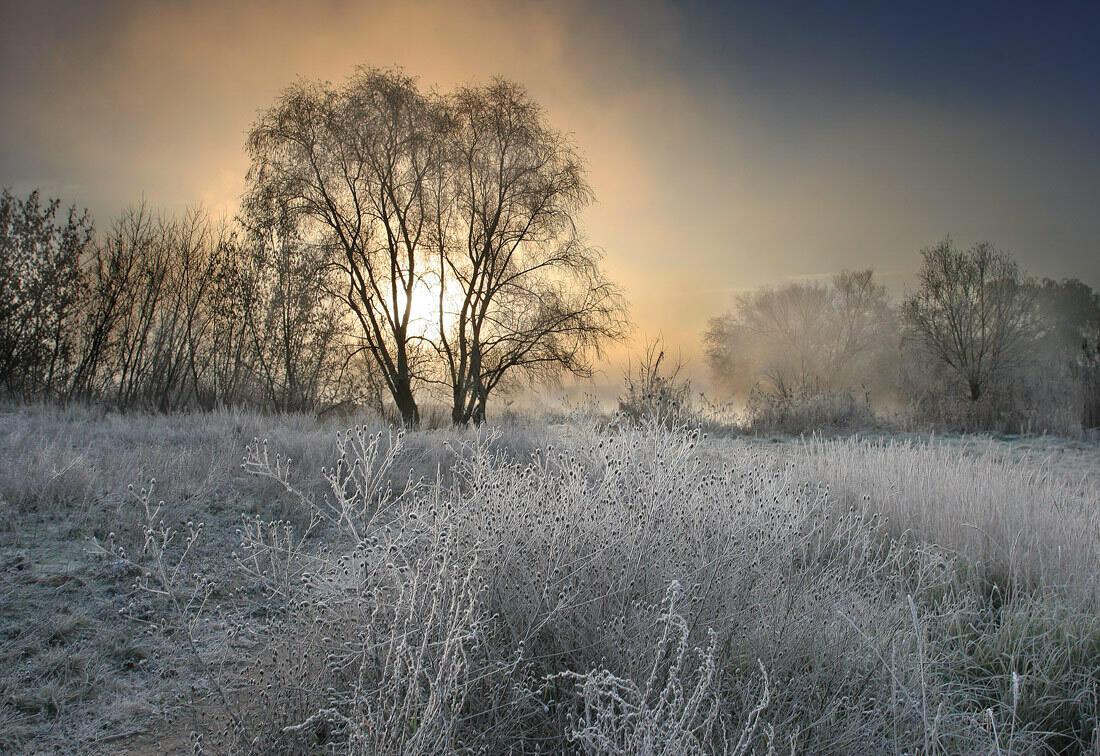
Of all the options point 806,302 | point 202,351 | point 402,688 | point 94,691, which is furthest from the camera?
point 806,302

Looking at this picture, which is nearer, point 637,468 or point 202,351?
point 637,468

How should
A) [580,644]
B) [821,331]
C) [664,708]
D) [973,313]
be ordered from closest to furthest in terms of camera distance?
1. [664,708]
2. [580,644]
3. [973,313]
4. [821,331]

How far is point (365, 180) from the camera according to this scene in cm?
1767

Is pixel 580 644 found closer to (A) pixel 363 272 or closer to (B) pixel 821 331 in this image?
(A) pixel 363 272

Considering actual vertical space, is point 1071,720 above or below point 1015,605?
below

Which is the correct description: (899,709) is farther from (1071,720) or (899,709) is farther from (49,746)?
(49,746)

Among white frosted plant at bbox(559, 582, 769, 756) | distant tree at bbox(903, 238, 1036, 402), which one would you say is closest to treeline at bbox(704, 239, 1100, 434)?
distant tree at bbox(903, 238, 1036, 402)

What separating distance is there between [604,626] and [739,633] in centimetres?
77

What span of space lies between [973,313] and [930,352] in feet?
6.22

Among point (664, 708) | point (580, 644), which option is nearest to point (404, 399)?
point (580, 644)

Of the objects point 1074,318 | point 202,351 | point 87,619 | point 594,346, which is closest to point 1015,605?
point 87,619

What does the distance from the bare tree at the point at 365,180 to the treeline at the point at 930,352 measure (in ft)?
32.9

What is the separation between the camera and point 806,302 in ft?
108

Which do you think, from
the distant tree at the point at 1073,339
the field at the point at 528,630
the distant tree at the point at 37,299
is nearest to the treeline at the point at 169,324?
the distant tree at the point at 37,299
